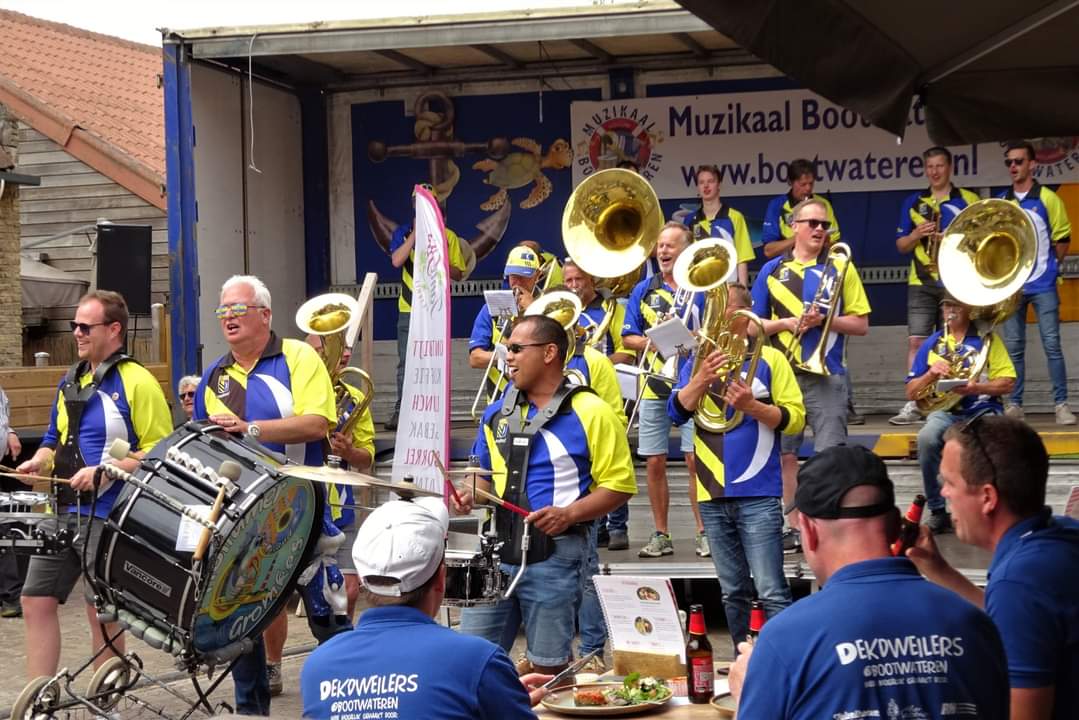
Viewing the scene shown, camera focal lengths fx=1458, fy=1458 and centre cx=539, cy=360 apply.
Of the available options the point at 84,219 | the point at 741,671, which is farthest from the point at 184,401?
the point at 84,219

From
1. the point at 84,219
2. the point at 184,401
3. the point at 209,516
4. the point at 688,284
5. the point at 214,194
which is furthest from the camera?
the point at 84,219

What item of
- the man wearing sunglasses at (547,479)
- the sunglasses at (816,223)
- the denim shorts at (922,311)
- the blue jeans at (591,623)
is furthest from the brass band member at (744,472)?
the denim shorts at (922,311)

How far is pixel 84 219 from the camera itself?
1992 cm

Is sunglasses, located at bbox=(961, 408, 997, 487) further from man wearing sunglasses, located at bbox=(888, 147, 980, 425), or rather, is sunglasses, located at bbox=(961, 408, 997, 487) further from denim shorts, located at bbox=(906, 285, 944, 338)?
denim shorts, located at bbox=(906, 285, 944, 338)

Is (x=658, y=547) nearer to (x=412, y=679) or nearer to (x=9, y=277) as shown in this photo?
(x=412, y=679)

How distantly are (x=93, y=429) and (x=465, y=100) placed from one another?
654 cm

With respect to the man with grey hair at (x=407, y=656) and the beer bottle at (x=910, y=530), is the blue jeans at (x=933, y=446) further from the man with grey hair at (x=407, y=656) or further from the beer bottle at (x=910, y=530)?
the man with grey hair at (x=407, y=656)

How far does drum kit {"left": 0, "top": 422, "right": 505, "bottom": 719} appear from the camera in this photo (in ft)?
17.1

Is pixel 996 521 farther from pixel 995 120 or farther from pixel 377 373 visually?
pixel 377 373

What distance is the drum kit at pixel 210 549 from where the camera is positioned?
5.22 meters

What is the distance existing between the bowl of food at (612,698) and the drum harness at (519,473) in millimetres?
1241

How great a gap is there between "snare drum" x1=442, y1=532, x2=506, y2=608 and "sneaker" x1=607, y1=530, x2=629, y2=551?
3972 millimetres

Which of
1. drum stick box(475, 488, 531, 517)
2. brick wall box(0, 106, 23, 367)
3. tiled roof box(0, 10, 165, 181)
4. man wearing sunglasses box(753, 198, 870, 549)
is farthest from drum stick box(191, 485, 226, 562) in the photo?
tiled roof box(0, 10, 165, 181)

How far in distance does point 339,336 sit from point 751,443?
318 cm
